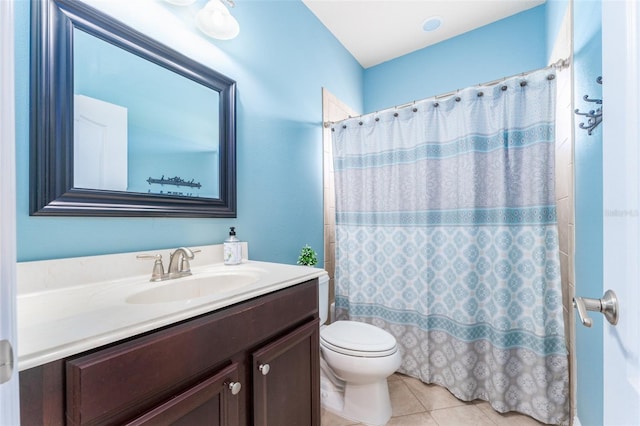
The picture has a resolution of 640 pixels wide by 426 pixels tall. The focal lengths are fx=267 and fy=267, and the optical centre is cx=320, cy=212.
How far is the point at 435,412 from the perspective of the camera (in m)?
1.50

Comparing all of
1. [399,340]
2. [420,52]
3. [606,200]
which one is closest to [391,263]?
[399,340]

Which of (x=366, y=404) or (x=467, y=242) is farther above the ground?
(x=467, y=242)

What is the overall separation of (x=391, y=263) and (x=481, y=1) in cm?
202

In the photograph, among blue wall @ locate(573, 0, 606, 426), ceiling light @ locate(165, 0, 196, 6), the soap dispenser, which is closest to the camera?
blue wall @ locate(573, 0, 606, 426)

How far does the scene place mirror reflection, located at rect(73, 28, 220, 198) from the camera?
0.87 m

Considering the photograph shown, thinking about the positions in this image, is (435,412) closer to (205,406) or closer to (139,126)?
(205,406)

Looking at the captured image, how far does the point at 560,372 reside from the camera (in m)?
1.39

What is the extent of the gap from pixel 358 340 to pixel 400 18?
7.69ft

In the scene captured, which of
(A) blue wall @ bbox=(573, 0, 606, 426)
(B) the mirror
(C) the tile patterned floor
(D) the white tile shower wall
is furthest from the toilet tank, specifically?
(D) the white tile shower wall

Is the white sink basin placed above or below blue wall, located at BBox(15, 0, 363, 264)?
below

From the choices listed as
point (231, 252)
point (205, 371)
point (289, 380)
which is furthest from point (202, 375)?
point (231, 252)

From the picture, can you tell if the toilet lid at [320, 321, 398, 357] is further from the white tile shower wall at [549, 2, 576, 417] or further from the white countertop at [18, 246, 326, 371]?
the white tile shower wall at [549, 2, 576, 417]

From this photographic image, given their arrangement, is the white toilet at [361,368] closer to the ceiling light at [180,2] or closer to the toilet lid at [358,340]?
the toilet lid at [358,340]

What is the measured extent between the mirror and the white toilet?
0.86 m
